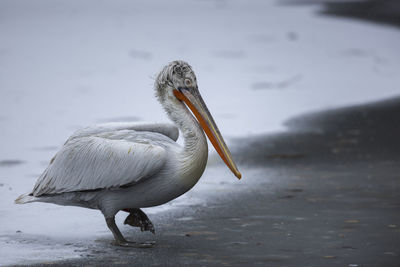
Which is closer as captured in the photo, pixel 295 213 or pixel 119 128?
pixel 119 128

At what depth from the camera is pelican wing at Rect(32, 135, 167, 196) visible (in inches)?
213

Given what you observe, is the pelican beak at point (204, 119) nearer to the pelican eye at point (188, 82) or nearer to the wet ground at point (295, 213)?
the pelican eye at point (188, 82)

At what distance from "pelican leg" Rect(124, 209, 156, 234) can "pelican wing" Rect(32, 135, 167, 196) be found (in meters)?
0.39

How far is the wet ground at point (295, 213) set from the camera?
5.21 meters

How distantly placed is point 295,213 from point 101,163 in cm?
158

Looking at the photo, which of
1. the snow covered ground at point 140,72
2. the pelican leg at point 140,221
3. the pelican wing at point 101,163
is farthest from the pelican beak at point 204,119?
the snow covered ground at point 140,72

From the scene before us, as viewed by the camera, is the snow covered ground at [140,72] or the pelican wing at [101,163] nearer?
the pelican wing at [101,163]

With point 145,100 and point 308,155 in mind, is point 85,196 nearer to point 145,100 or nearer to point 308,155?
point 308,155

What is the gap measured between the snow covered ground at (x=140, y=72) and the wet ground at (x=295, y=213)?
39 cm

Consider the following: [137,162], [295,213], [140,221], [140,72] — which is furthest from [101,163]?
[140,72]

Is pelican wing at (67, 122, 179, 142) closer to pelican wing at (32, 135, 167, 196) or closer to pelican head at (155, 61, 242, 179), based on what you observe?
pelican wing at (32, 135, 167, 196)

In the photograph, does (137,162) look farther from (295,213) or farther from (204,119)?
(295,213)

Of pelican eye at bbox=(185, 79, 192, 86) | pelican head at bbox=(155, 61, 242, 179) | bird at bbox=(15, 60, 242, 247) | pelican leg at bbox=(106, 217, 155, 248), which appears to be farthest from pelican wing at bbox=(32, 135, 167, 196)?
pelican eye at bbox=(185, 79, 192, 86)

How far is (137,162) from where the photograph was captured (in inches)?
213
